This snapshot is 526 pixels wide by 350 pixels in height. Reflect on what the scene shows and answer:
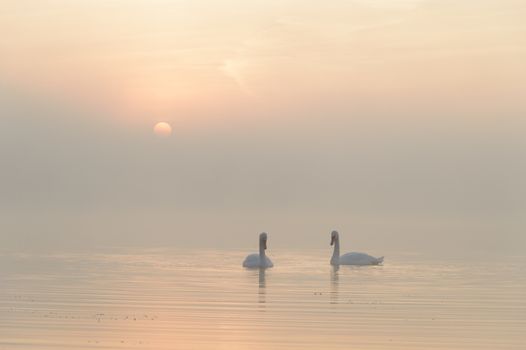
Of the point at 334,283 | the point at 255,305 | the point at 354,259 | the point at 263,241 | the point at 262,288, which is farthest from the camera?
the point at 354,259

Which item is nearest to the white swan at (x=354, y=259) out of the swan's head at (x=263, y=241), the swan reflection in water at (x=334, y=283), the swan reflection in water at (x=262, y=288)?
the swan reflection in water at (x=334, y=283)

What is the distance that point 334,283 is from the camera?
31.6 m

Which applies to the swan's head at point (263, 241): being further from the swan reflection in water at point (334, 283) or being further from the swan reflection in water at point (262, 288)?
the swan reflection in water at point (262, 288)

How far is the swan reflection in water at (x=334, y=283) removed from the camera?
27.0 m

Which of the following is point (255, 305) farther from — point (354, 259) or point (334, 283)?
point (354, 259)

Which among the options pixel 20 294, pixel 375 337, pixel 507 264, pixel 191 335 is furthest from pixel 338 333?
pixel 507 264

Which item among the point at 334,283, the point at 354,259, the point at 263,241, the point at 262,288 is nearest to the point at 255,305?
the point at 262,288

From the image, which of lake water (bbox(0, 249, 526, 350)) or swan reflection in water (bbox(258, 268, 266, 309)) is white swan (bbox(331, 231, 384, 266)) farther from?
swan reflection in water (bbox(258, 268, 266, 309))

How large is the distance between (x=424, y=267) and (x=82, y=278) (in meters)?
11.1

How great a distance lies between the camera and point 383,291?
2902cm

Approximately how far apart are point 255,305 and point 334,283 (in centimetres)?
657

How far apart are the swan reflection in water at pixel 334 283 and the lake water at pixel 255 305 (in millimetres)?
42

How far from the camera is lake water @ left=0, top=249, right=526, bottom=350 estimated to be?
65.3 ft

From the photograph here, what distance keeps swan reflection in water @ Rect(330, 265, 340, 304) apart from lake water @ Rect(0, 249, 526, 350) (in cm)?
4
